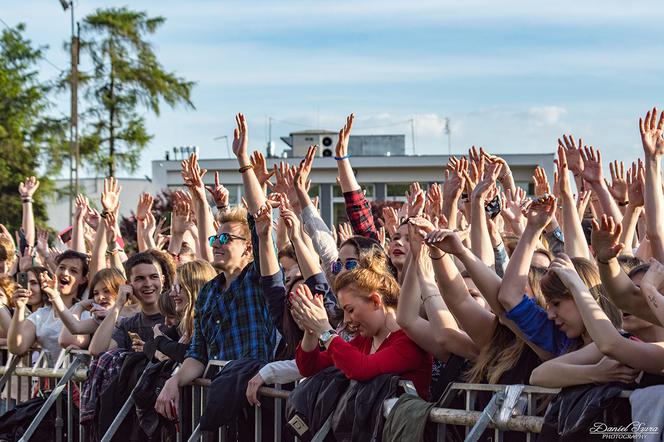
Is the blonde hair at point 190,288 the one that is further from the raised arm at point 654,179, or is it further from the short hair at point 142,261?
the raised arm at point 654,179

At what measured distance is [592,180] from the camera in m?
8.48

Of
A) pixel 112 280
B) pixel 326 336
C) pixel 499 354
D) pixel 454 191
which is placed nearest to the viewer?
pixel 499 354

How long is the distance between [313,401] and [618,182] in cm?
358

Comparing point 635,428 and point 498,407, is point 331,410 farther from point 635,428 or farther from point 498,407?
point 635,428

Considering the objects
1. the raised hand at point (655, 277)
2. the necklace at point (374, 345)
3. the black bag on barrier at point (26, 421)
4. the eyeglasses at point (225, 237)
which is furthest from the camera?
the black bag on barrier at point (26, 421)

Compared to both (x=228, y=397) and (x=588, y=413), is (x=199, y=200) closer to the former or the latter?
(x=228, y=397)

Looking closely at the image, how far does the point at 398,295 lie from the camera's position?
6.73 meters

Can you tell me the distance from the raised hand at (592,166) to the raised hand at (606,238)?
2.93 metres

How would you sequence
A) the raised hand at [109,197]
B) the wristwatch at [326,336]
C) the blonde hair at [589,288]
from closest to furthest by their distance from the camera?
the blonde hair at [589,288]
the wristwatch at [326,336]
the raised hand at [109,197]

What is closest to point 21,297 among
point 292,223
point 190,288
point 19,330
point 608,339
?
point 19,330

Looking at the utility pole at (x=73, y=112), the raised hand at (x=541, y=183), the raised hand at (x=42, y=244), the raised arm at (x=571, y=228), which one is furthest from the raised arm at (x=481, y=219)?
the utility pole at (x=73, y=112)

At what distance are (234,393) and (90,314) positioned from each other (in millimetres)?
2891

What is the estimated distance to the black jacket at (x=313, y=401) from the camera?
6.54 metres

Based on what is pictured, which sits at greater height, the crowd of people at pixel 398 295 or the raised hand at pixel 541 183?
the raised hand at pixel 541 183
